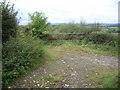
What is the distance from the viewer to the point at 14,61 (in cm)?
317

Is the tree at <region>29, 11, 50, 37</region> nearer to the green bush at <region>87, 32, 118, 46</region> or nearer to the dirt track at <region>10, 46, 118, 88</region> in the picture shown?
the green bush at <region>87, 32, 118, 46</region>

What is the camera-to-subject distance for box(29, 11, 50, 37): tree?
7.32 metres

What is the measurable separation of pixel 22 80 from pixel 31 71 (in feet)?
1.72

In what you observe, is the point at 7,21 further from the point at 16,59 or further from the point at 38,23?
the point at 38,23

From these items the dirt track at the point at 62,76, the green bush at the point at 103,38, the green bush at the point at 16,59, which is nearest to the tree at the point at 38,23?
the green bush at the point at 103,38

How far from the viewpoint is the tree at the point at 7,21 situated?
383 centimetres

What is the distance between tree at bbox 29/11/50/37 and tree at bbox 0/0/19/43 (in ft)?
9.76

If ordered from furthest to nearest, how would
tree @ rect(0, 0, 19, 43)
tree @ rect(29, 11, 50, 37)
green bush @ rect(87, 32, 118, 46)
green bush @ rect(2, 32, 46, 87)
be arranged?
tree @ rect(29, 11, 50, 37), green bush @ rect(87, 32, 118, 46), tree @ rect(0, 0, 19, 43), green bush @ rect(2, 32, 46, 87)

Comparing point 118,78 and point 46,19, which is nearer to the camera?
point 118,78

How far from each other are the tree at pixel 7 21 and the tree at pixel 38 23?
9.76 feet

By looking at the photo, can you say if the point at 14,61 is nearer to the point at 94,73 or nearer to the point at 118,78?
the point at 94,73

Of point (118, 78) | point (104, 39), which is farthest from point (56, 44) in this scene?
point (118, 78)

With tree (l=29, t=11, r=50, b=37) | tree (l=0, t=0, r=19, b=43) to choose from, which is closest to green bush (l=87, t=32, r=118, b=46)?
tree (l=29, t=11, r=50, b=37)

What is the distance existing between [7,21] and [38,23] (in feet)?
11.6
